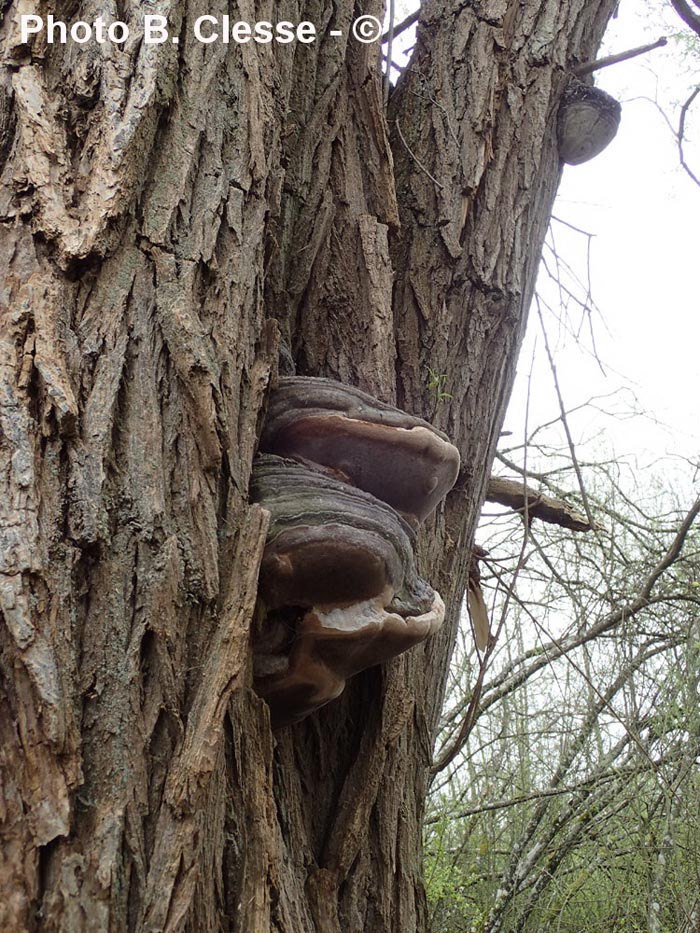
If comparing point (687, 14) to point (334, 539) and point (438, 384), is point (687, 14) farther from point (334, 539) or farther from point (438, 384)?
point (334, 539)

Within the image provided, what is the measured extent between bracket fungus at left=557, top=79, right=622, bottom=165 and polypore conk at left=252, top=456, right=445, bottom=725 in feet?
4.73

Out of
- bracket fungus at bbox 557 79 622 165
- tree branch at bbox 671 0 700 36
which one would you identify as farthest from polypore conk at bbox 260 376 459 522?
tree branch at bbox 671 0 700 36

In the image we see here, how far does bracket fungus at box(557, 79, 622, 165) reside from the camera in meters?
2.52

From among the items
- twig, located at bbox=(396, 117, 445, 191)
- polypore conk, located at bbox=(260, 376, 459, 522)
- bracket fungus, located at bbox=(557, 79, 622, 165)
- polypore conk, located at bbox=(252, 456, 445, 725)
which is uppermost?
bracket fungus, located at bbox=(557, 79, 622, 165)

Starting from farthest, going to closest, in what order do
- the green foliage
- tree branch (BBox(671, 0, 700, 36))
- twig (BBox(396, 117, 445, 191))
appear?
tree branch (BBox(671, 0, 700, 36))
twig (BBox(396, 117, 445, 191))
the green foliage

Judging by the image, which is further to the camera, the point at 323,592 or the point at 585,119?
the point at 585,119

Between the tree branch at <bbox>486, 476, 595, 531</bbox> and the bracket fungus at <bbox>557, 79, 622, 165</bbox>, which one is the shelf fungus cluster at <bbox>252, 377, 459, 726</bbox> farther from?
→ the tree branch at <bbox>486, 476, 595, 531</bbox>

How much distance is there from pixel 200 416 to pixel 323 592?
1.11 feet

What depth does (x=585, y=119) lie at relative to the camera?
2520mm

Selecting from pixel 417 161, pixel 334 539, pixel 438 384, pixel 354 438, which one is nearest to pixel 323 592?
pixel 334 539

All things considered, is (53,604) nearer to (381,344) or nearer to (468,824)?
(381,344)

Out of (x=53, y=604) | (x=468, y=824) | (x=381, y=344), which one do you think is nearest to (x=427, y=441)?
(x=381, y=344)

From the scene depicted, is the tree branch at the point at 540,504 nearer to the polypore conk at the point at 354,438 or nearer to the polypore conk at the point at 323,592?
the polypore conk at the point at 354,438

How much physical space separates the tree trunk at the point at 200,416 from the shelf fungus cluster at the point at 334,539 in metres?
0.08
